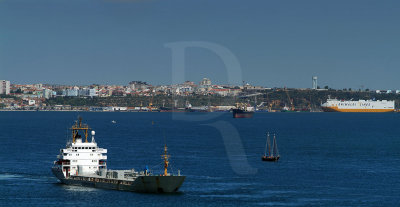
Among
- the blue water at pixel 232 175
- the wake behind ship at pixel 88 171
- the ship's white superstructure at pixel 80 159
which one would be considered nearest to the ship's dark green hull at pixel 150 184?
the wake behind ship at pixel 88 171

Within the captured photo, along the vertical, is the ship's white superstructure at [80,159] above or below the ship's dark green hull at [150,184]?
above

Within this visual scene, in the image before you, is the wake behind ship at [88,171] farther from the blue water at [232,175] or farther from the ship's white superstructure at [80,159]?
the blue water at [232,175]

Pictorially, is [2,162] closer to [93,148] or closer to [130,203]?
[93,148]

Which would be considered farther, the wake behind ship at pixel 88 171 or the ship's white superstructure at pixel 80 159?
the ship's white superstructure at pixel 80 159

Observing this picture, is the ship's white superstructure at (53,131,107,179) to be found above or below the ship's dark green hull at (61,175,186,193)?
above

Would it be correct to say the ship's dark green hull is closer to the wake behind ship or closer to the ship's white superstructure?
the wake behind ship

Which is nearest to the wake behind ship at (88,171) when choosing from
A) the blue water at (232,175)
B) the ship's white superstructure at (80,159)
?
the ship's white superstructure at (80,159)

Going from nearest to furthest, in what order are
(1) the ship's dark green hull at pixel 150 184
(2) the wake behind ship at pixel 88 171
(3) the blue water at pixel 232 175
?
(3) the blue water at pixel 232 175
(1) the ship's dark green hull at pixel 150 184
(2) the wake behind ship at pixel 88 171

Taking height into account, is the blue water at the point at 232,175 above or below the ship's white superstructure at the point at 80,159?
below

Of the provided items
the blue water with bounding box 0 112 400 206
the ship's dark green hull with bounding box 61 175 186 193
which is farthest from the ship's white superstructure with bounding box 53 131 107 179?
the ship's dark green hull with bounding box 61 175 186 193

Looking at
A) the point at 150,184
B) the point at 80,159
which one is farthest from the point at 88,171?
the point at 150,184

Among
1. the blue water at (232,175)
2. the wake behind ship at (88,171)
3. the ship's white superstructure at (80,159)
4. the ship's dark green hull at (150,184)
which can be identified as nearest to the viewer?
the blue water at (232,175)

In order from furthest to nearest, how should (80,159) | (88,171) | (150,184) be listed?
(88,171) < (80,159) < (150,184)

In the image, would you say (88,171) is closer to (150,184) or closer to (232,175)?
(150,184)
